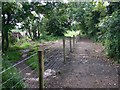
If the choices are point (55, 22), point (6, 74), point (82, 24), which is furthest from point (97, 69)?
point (82, 24)

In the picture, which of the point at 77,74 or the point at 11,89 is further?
the point at 77,74

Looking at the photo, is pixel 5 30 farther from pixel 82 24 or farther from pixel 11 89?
pixel 82 24

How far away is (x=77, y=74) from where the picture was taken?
7426 mm

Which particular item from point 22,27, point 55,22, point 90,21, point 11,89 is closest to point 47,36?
point 55,22

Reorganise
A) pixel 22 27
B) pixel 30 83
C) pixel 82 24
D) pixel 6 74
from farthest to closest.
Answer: pixel 82 24, pixel 22 27, pixel 30 83, pixel 6 74

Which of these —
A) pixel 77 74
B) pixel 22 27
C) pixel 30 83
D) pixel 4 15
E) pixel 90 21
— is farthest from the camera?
pixel 90 21

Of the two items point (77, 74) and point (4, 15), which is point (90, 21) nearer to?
point (4, 15)

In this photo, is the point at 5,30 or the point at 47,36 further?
the point at 47,36

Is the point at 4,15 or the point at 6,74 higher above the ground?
the point at 4,15

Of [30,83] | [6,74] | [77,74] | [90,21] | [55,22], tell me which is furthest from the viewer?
[55,22]

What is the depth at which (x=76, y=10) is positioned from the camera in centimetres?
3002

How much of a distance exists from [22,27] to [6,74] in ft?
31.9

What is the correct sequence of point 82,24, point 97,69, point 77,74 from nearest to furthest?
point 77,74
point 97,69
point 82,24

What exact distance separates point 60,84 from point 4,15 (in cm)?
751
